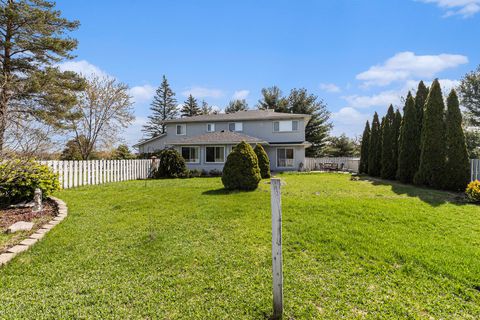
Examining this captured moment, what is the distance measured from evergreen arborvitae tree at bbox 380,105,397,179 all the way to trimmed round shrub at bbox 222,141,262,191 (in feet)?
33.0

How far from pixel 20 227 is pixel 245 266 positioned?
15.2ft

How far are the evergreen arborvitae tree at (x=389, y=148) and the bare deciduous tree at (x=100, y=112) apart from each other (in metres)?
22.9

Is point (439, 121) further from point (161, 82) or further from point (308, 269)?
point (161, 82)

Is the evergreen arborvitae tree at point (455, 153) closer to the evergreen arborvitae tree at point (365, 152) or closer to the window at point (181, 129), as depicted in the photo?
the evergreen arborvitae tree at point (365, 152)

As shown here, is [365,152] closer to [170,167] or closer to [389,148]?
[389,148]

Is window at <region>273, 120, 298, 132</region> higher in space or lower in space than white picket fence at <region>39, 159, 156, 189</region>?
higher

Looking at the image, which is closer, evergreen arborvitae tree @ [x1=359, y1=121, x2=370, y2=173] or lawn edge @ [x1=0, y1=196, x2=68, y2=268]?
lawn edge @ [x1=0, y1=196, x2=68, y2=268]

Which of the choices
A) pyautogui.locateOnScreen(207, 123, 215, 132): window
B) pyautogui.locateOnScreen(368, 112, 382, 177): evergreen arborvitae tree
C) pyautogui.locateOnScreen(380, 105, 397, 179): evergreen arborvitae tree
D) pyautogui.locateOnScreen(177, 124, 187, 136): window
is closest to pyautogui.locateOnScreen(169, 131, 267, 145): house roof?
pyautogui.locateOnScreen(207, 123, 215, 132): window

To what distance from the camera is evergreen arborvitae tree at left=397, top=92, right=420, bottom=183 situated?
12469 mm

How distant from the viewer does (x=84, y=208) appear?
6.74 meters

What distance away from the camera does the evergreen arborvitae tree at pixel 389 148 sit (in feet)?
48.8

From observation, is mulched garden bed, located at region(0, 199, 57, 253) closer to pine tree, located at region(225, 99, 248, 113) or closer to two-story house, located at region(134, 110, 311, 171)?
two-story house, located at region(134, 110, 311, 171)

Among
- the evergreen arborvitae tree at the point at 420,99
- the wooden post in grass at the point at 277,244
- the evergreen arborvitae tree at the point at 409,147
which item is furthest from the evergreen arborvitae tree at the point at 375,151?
the wooden post in grass at the point at 277,244

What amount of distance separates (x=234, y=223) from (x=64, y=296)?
3.20m
